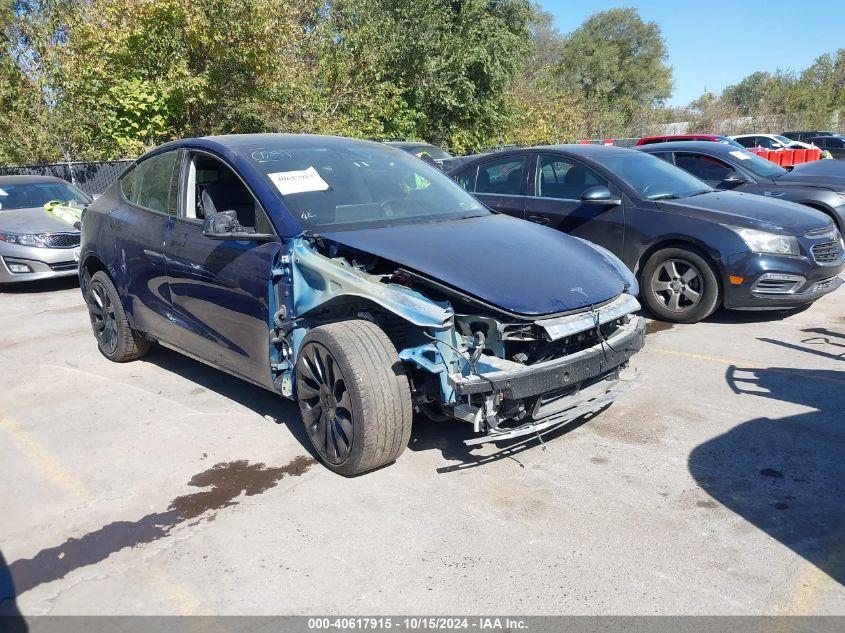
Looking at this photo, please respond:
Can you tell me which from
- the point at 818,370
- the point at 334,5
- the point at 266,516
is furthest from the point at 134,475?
the point at 334,5

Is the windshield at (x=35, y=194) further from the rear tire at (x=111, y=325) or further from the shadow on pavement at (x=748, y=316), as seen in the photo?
the shadow on pavement at (x=748, y=316)

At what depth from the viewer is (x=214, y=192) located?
4.88 meters

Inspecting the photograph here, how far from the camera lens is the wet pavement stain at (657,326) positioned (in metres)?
6.61

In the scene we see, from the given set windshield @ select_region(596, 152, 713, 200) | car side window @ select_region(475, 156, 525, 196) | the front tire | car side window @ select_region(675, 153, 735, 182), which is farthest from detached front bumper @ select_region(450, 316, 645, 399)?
car side window @ select_region(675, 153, 735, 182)

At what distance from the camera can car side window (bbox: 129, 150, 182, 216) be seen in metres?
5.00

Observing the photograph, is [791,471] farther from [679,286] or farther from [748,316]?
[748,316]

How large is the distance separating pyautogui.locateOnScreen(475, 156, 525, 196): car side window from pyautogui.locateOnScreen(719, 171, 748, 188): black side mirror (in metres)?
2.88

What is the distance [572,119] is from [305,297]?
28.9 meters

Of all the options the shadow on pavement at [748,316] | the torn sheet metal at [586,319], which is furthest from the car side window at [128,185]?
the shadow on pavement at [748,316]

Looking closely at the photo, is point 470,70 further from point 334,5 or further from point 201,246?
point 201,246

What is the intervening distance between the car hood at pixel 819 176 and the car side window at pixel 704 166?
73 cm

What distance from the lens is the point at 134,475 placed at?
4.02 meters

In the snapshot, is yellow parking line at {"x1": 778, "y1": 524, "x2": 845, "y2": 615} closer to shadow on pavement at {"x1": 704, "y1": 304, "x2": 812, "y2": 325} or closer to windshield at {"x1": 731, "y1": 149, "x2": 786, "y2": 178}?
shadow on pavement at {"x1": 704, "y1": 304, "x2": 812, "y2": 325}

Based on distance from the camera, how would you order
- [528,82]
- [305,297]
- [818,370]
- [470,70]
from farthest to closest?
[528,82] < [470,70] < [818,370] < [305,297]
